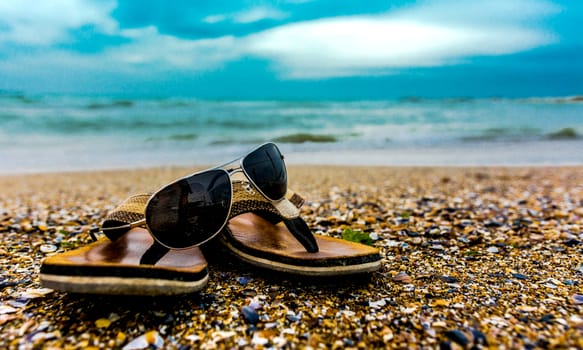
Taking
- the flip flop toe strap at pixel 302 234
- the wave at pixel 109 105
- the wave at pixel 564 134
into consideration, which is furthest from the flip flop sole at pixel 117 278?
the wave at pixel 109 105

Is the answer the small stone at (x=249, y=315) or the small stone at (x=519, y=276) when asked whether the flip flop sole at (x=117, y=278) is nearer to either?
the small stone at (x=249, y=315)

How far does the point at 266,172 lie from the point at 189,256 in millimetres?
576

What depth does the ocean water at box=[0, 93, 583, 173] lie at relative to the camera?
902 cm

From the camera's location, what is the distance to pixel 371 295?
1.95 metres

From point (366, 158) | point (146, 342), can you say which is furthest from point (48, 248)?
point (366, 158)

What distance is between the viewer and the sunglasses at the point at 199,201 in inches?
75.2

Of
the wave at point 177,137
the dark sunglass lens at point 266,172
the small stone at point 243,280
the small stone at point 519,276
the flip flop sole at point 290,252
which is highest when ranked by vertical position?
the wave at point 177,137

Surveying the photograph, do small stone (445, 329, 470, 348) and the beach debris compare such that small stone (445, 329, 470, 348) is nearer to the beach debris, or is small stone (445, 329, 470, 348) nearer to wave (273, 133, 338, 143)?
the beach debris

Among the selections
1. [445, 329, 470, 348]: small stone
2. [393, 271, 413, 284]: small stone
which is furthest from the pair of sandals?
[445, 329, 470, 348]: small stone

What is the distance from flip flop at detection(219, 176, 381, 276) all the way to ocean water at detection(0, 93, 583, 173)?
20.9 ft

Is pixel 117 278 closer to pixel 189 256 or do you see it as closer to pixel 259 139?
pixel 189 256

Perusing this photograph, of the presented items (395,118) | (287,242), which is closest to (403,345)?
(287,242)

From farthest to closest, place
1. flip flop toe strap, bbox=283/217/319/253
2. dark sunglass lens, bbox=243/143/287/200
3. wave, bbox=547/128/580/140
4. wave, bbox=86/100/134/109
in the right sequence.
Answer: wave, bbox=86/100/134/109, wave, bbox=547/128/580/140, dark sunglass lens, bbox=243/143/287/200, flip flop toe strap, bbox=283/217/319/253

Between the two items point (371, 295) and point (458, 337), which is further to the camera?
point (371, 295)
